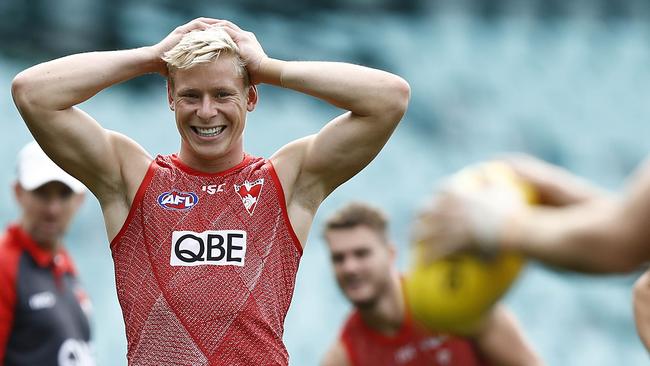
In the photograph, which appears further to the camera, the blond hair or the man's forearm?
the blond hair

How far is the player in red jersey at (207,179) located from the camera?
14.6ft

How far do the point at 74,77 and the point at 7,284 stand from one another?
2.37 metres

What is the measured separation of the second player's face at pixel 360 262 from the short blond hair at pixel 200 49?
7.54 feet

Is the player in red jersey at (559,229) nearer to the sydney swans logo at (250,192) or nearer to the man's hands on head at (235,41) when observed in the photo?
the sydney swans logo at (250,192)

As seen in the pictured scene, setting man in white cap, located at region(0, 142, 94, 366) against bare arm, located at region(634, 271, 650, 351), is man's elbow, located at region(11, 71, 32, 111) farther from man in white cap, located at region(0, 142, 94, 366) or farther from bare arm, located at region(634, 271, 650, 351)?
bare arm, located at region(634, 271, 650, 351)

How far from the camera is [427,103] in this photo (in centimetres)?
1145

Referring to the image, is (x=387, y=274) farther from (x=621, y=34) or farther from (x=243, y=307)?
(x=621, y=34)

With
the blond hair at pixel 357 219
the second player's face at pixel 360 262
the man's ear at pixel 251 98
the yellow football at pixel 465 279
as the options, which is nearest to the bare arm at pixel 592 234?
the yellow football at pixel 465 279

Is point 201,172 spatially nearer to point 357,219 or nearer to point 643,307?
point 643,307

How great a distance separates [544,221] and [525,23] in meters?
9.00

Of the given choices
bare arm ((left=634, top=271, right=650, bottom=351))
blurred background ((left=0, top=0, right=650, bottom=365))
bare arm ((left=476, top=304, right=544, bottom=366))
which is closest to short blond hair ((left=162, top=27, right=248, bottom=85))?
bare arm ((left=634, top=271, right=650, bottom=351))

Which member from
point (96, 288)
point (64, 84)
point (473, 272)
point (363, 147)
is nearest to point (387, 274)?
point (363, 147)

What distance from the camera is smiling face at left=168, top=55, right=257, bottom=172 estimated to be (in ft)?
14.7

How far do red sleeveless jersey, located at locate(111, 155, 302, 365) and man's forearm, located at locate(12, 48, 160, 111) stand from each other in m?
0.41
